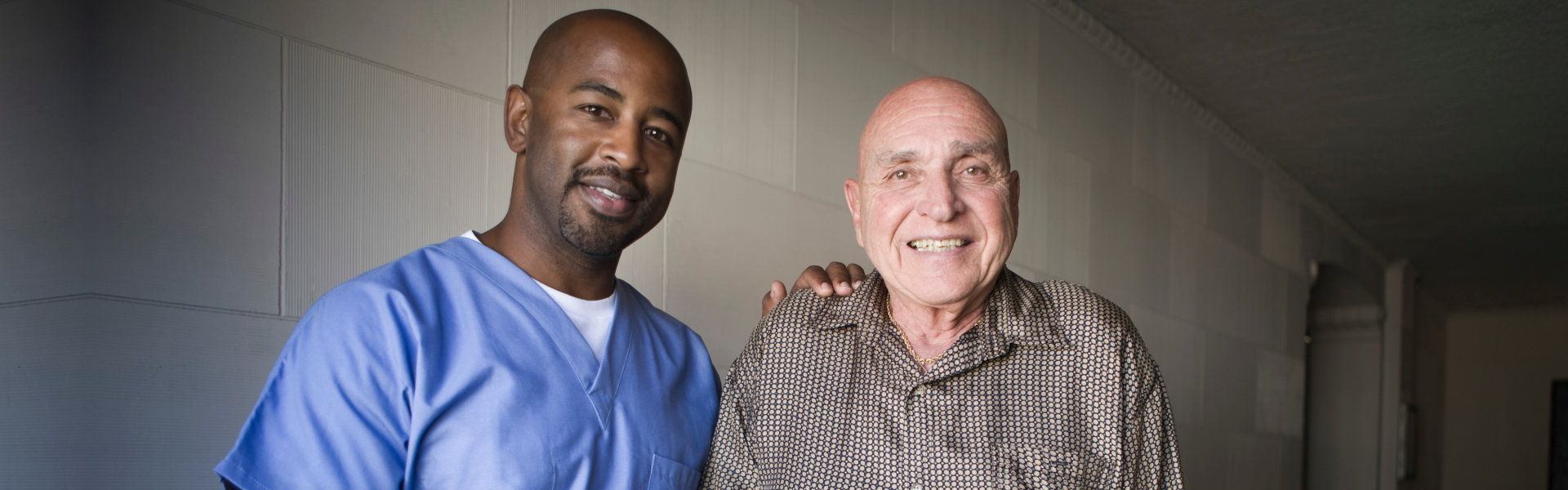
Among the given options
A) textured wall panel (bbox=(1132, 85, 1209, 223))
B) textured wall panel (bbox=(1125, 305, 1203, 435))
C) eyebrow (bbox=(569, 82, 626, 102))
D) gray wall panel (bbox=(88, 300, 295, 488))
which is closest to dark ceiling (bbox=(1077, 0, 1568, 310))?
textured wall panel (bbox=(1132, 85, 1209, 223))

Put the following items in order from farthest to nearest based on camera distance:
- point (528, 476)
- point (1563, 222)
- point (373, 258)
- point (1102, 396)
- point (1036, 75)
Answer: point (1563, 222) < point (1036, 75) < point (373, 258) < point (1102, 396) < point (528, 476)

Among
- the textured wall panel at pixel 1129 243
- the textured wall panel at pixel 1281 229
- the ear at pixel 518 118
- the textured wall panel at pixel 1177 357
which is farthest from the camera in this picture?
the textured wall panel at pixel 1281 229

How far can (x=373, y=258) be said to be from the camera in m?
1.66

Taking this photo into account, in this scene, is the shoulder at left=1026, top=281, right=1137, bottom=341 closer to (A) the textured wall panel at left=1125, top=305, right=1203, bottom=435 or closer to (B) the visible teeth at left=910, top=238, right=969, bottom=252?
(B) the visible teeth at left=910, top=238, right=969, bottom=252

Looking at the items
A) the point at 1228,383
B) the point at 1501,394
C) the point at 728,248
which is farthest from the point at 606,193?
the point at 1501,394

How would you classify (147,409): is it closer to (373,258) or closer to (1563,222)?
(373,258)

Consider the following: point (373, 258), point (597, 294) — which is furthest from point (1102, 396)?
point (373, 258)

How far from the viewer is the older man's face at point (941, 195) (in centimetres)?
147

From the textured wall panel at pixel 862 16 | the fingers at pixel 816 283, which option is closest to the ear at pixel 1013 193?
the fingers at pixel 816 283

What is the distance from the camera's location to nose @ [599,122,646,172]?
144 cm

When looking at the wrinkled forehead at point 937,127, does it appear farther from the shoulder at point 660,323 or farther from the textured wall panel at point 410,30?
the textured wall panel at point 410,30

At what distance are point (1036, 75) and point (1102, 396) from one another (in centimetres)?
267

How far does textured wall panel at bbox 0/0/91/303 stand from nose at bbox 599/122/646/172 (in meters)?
0.63

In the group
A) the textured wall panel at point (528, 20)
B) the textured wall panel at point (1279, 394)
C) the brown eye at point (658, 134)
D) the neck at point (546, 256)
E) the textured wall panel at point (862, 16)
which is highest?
the textured wall panel at point (862, 16)
